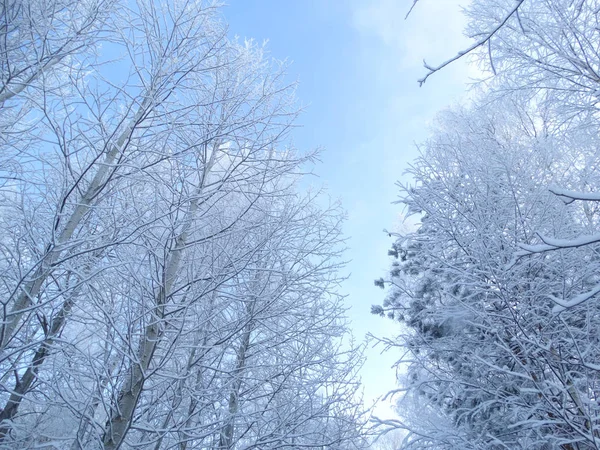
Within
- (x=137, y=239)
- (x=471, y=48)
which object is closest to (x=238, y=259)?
(x=137, y=239)

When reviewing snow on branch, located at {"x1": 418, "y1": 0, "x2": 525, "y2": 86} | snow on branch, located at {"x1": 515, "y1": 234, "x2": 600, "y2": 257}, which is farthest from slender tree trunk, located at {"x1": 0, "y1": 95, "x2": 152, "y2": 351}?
snow on branch, located at {"x1": 515, "y1": 234, "x2": 600, "y2": 257}

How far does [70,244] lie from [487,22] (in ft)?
23.9

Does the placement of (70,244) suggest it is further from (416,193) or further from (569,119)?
(569,119)

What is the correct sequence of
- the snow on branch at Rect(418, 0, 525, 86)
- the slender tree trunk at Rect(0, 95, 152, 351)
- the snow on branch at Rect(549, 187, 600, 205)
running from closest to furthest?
the snow on branch at Rect(549, 187, 600, 205)
the snow on branch at Rect(418, 0, 525, 86)
the slender tree trunk at Rect(0, 95, 152, 351)

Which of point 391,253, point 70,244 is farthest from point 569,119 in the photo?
point 70,244

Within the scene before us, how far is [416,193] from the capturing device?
228 inches

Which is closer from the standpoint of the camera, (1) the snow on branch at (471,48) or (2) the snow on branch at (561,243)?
(2) the snow on branch at (561,243)

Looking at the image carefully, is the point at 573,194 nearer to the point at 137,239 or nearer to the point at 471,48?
the point at 471,48

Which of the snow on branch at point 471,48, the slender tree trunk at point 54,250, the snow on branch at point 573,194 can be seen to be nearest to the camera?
the snow on branch at point 573,194

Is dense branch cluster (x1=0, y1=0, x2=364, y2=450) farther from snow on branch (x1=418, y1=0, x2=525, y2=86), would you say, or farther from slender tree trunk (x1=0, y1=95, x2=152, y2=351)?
snow on branch (x1=418, y1=0, x2=525, y2=86)

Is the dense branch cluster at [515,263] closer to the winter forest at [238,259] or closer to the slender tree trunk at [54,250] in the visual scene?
the winter forest at [238,259]

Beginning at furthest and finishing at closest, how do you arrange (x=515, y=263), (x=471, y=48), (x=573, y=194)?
(x=515, y=263) < (x=471, y=48) < (x=573, y=194)

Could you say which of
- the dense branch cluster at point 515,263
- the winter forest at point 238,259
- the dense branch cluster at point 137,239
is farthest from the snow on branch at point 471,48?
the dense branch cluster at point 515,263

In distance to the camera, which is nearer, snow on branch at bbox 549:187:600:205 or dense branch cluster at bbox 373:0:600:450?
snow on branch at bbox 549:187:600:205
